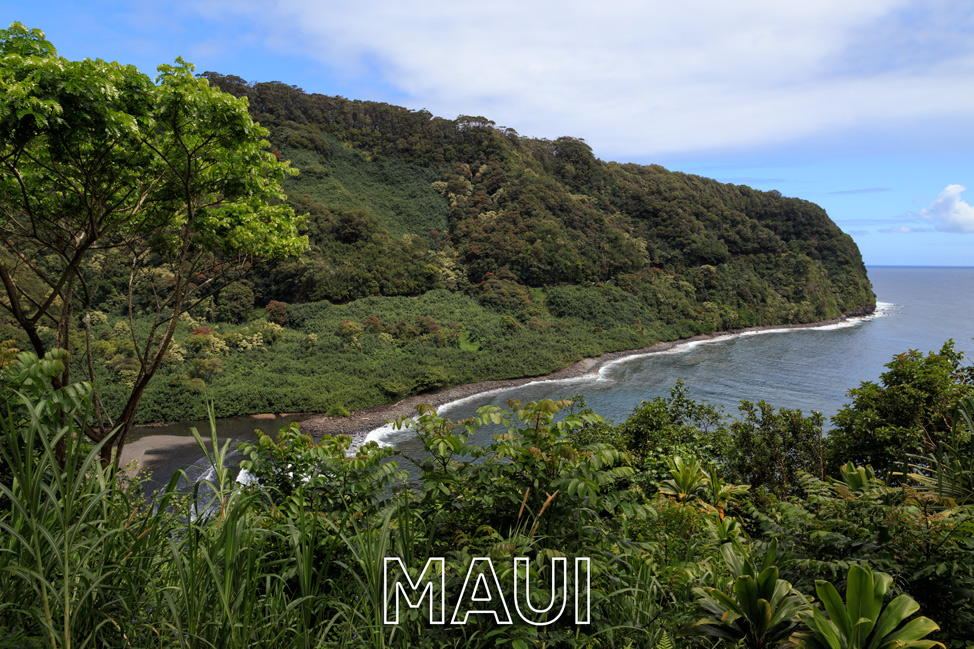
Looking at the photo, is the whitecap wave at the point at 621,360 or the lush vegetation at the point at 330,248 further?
the whitecap wave at the point at 621,360

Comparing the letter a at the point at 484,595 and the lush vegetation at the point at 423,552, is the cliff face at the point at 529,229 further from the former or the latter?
the letter a at the point at 484,595

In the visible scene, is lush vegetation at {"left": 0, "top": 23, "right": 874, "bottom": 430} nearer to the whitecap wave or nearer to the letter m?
the whitecap wave

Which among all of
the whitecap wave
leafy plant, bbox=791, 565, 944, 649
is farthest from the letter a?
the whitecap wave

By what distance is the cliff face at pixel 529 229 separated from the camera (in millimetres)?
33250

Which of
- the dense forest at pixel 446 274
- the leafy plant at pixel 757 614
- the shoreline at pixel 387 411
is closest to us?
the leafy plant at pixel 757 614

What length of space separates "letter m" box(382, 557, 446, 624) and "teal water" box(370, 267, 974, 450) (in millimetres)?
13779

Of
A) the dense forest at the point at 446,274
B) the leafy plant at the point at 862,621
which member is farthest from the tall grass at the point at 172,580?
the dense forest at the point at 446,274

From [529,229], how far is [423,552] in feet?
120

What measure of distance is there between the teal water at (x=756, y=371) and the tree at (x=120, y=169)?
12192mm

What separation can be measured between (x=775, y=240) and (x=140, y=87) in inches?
2053

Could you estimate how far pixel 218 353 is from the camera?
22172 millimetres

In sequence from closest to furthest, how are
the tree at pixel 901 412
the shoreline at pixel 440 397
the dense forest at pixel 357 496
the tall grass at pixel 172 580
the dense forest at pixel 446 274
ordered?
the tall grass at pixel 172 580 < the dense forest at pixel 357 496 < the tree at pixel 901 412 < the shoreline at pixel 440 397 < the dense forest at pixel 446 274

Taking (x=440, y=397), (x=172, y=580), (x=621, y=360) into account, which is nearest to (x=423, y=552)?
(x=172, y=580)

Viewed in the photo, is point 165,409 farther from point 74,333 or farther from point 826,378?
point 826,378
